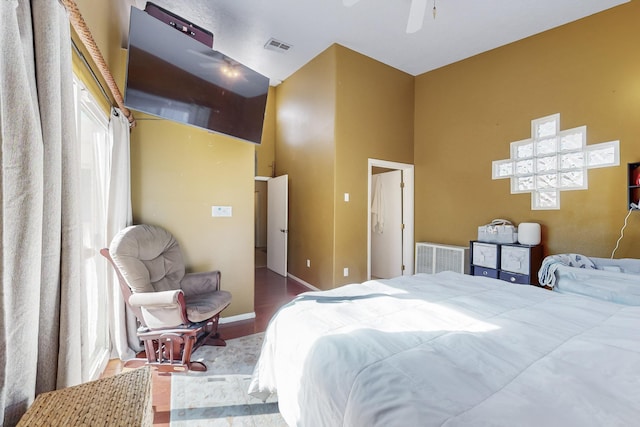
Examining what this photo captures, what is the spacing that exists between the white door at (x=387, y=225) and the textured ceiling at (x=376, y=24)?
1952 millimetres

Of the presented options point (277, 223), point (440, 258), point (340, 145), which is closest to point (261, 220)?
point (277, 223)

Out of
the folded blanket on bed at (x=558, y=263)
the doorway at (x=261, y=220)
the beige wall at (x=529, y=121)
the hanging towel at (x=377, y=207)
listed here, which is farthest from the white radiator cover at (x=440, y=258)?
the doorway at (x=261, y=220)

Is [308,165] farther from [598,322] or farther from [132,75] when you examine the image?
[598,322]

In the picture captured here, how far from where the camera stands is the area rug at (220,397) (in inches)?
62.7

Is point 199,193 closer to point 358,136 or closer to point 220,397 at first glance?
point 220,397

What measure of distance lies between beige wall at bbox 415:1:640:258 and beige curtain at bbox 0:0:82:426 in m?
4.21

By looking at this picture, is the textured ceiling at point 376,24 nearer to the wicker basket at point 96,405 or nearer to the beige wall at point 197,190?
the beige wall at point 197,190

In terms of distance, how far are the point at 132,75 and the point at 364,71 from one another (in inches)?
121

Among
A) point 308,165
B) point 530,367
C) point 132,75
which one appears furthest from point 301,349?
point 308,165

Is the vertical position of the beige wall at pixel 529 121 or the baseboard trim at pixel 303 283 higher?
the beige wall at pixel 529 121

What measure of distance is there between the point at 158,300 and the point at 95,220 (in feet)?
2.84

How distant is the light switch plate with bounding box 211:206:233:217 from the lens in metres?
2.88

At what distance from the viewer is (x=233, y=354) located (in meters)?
2.33

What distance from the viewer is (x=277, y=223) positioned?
205 inches
